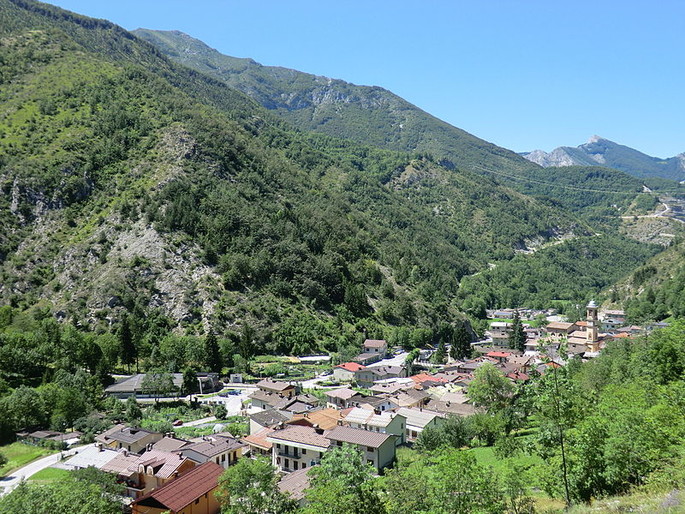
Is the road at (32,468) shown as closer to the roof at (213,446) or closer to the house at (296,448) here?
the roof at (213,446)

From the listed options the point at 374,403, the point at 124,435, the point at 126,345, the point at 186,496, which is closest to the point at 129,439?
the point at 124,435

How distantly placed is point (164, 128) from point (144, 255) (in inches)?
1790

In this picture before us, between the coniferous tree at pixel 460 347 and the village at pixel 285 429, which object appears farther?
the coniferous tree at pixel 460 347

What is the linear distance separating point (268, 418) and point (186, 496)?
54.0ft

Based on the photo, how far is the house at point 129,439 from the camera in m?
39.4

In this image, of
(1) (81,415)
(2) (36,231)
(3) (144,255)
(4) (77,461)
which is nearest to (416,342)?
(3) (144,255)

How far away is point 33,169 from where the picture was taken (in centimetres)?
10144

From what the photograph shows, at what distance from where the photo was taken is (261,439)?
4016cm

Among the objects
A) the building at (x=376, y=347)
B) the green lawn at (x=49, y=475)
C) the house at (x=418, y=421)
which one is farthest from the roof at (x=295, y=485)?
the building at (x=376, y=347)

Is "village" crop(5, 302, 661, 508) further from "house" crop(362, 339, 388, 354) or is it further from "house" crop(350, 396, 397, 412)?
"house" crop(362, 339, 388, 354)

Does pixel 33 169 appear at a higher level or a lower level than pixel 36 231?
higher

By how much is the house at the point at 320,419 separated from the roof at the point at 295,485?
11759 millimetres

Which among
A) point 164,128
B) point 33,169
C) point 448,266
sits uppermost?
point 164,128

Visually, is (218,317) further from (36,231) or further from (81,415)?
(36,231)
